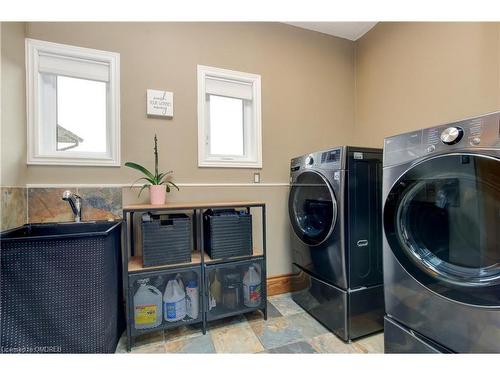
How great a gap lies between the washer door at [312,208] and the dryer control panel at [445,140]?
0.45 m

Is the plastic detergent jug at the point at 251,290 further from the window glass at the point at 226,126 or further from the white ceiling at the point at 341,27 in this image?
the white ceiling at the point at 341,27

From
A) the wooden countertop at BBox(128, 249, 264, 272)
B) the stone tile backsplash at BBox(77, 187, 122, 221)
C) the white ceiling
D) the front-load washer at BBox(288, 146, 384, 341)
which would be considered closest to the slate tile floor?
the front-load washer at BBox(288, 146, 384, 341)

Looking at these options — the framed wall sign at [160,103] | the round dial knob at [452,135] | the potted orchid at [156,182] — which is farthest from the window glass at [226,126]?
the round dial knob at [452,135]

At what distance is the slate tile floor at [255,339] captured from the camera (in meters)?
1.33

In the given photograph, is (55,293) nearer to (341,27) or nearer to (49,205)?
(49,205)

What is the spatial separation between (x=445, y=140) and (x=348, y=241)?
0.71 m

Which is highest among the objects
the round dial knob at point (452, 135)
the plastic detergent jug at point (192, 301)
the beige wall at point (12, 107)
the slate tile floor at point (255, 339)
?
the beige wall at point (12, 107)

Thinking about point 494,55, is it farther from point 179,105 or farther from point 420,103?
point 179,105

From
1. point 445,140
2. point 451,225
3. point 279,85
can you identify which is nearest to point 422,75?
point 279,85

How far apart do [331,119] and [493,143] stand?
1.63 m

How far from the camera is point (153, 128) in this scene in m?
1.74

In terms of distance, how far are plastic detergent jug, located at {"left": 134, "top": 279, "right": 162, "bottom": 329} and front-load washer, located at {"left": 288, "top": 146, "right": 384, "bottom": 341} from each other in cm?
104
